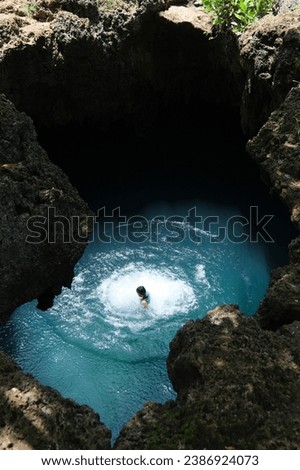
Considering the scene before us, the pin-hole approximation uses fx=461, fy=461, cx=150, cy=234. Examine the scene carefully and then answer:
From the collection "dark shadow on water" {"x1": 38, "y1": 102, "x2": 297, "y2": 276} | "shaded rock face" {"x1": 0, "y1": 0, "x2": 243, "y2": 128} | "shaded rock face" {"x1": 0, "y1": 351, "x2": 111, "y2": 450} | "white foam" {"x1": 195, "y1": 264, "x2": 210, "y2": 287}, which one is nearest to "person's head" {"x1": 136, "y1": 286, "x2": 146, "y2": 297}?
"white foam" {"x1": 195, "y1": 264, "x2": 210, "y2": 287}

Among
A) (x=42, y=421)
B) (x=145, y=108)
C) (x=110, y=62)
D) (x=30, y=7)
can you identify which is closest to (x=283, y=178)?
(x=42, y=421)

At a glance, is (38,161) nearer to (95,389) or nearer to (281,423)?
(281,423)

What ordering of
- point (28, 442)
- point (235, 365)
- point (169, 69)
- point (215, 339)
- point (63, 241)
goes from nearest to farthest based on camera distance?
point (28, 442), point (235, 365), point (215, 339), point (63, 241), point (169, 69)

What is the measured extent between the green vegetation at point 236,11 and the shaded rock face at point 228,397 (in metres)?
7.34

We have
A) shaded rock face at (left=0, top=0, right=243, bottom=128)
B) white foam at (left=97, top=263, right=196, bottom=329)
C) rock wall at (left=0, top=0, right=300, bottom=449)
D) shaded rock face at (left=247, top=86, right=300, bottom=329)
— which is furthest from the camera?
white foam at (left=97, top=263, right=196, bottom=329)

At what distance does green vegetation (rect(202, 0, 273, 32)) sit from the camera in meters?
9.55

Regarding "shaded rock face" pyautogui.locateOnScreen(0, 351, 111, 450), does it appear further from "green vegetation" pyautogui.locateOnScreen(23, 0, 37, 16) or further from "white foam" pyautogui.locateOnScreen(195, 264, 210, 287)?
"green vegetation" pyautogui.locateOnScreen(23, 0, 37, 16)

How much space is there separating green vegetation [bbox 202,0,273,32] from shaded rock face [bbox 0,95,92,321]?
18.6ft

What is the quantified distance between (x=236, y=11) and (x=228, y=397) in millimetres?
8634

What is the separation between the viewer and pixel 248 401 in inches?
154

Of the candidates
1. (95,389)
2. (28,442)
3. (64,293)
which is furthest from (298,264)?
(64,293)

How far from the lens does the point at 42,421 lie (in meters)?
3.82

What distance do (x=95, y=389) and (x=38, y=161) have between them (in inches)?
208

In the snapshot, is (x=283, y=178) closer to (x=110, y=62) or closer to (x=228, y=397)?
(x=228, y=397)
